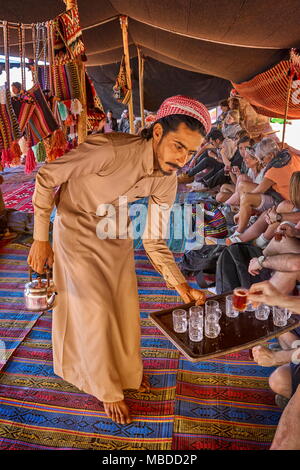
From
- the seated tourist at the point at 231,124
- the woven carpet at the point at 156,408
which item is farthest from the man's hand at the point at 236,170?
the woven carpet at the point at 156,408

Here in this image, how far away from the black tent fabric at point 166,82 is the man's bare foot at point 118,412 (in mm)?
6125

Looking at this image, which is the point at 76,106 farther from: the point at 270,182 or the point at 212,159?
the point at 212,159

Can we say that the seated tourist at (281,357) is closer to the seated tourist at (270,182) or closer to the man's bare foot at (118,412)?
the man's bare foot at (118,412)

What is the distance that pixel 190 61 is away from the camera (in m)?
3.69

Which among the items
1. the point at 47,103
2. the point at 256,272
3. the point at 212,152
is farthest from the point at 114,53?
the point at 256,272

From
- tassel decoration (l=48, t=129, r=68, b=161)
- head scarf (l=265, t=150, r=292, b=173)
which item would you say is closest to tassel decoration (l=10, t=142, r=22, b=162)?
tassel decoration (l=48, t=129, r=68, b=161)

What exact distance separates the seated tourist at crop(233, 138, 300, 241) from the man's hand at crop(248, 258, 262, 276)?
1044 millimetres

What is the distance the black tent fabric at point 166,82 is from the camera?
A: 6992 millimetres

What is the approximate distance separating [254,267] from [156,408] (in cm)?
122

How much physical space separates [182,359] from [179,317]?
26.8 inches

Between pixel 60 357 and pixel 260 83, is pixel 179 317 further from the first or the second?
pixel 260 83

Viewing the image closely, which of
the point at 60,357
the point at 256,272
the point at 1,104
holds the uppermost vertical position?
the point at 1,104

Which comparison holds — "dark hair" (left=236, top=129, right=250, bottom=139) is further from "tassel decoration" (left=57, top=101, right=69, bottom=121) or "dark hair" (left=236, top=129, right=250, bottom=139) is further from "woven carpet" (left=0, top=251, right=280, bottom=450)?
"woven carpet" (left=0, top=251, right=280, bottom=450)

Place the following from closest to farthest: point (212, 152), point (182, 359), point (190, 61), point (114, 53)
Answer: point (182, 359) < point (190, 61) < point (114, 53) < point (212, 152)
